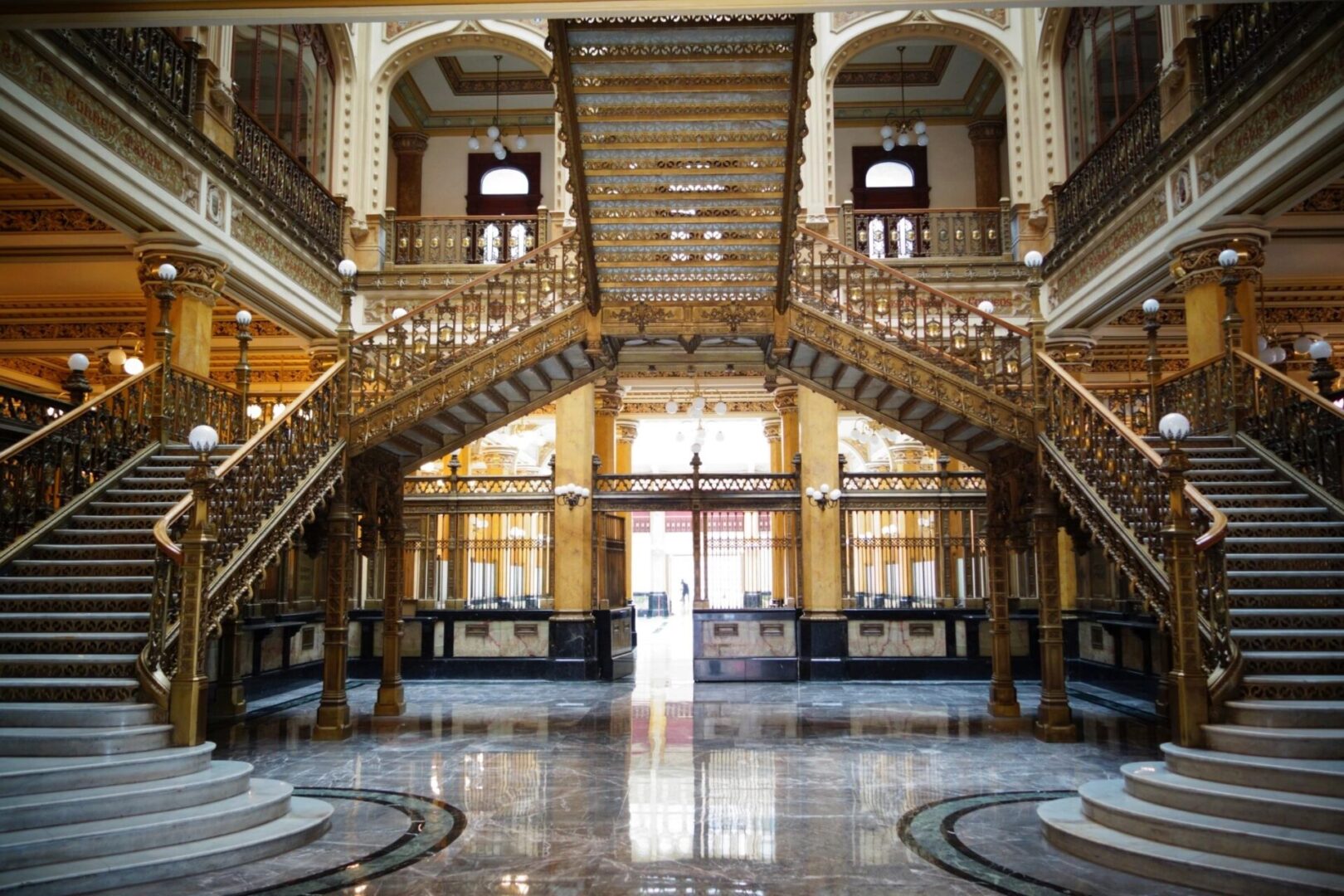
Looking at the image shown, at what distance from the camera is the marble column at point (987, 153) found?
18.6m

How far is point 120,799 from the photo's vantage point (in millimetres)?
5656

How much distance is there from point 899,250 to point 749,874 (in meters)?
12.8

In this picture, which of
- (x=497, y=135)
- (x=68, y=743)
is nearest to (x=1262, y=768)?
(x=68, y=743)

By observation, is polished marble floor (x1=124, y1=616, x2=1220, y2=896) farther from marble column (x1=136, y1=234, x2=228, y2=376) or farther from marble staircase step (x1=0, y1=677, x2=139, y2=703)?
marble column (x1=136, y1=234, x2=228, y2=376)

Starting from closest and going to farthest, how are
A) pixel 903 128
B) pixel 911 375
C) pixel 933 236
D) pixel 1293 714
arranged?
pixel 1293 714, pixel 911 375, pixel 933 236, pixel 903 128

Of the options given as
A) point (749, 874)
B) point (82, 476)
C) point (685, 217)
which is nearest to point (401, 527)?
point (82, 476)

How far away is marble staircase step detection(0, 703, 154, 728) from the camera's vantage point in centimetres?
648

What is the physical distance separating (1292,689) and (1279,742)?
75 cm

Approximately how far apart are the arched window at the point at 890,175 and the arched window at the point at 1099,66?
13.4 ft

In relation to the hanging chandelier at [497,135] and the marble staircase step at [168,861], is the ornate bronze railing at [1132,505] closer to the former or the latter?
the marble staircase step at [168,861]

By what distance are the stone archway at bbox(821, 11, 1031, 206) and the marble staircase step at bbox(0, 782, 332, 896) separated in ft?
41.7

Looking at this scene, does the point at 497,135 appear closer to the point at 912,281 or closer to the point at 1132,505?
the point at 912,281

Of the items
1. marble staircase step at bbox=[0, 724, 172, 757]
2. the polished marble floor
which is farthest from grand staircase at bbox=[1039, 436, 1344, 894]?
marble staircase step at bbox=[0, 724, 172, 757]

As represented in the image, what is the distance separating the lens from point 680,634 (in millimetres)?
25281
